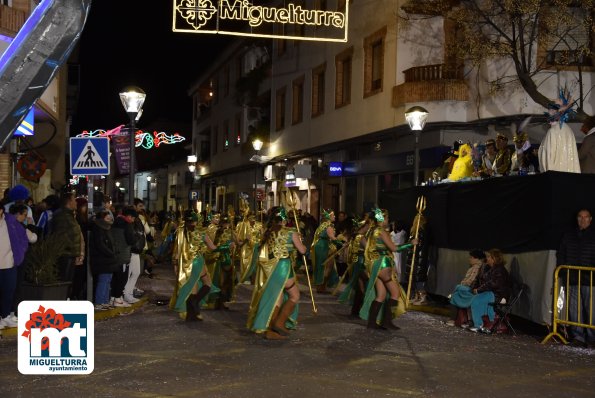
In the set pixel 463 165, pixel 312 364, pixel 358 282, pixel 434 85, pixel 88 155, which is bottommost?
pixel 312 364

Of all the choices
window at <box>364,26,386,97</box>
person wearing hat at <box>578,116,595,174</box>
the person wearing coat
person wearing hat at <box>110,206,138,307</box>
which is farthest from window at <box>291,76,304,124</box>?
person wearing hat at <box>578,116,595,174</box>

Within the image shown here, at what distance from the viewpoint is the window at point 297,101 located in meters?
34.9

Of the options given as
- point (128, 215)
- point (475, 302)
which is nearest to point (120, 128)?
point (128, 215)

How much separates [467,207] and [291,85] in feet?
75.2

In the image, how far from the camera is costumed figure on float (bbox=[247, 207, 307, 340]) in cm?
1073

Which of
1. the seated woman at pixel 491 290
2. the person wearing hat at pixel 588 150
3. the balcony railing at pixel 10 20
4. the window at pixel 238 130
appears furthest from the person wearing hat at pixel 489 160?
the window at pixel 238 130

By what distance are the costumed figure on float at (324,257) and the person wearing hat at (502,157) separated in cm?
497

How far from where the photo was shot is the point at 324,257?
19.2 m

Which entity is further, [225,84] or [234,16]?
[225,84]

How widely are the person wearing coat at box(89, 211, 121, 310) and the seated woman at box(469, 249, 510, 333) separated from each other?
6049mm

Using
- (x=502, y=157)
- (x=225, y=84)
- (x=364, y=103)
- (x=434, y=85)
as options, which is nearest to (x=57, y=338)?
(x=502, y=157)

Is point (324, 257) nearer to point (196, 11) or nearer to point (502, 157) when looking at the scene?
point (502, 157)

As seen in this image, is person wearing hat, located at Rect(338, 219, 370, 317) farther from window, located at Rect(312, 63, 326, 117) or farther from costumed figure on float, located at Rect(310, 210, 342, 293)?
window, located at Rect(312, 63, 326, 117)

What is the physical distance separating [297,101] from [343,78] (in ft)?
19.5
